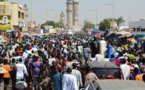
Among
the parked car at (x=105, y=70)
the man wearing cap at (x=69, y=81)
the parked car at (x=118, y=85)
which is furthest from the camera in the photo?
the parked car at (x=105, y=70)

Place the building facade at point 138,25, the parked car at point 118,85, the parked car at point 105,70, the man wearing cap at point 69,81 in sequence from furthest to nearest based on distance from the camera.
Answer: the building facade at point 138,25 < the parked car at point 105,70 < the man wearing cap at point 69,81 < the parked car at point 118,85

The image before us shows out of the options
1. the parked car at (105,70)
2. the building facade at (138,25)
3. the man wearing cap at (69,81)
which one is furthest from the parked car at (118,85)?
the building facade at (138,25)

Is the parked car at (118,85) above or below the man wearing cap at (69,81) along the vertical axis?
above

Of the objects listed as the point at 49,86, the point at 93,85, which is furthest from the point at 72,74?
the point at 93,85

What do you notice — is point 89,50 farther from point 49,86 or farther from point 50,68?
point 49,86

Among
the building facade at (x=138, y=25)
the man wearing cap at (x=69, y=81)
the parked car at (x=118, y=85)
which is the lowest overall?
the man wearing cap at (x=69, y=81)

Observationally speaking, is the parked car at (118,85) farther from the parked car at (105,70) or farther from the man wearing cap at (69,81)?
the parked car at (105,70)

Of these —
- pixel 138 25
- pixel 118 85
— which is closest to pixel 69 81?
pixel 118 85

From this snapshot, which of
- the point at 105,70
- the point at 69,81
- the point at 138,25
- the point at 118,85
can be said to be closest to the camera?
the point at 118,85

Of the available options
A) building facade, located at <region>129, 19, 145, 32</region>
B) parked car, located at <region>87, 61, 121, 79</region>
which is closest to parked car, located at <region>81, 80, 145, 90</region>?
parked car, located at <region>87, 61, 121, 79</region>

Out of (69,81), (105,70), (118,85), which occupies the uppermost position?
(118,85)

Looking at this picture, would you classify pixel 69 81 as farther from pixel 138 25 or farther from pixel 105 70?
pixel 138 25

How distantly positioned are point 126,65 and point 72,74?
98.2 inches

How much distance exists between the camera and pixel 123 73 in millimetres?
13875
